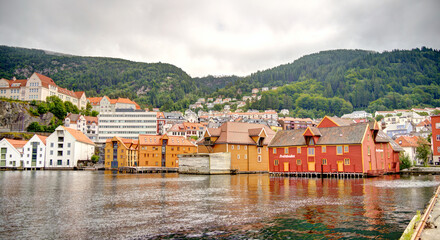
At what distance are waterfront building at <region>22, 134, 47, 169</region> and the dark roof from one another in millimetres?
70858

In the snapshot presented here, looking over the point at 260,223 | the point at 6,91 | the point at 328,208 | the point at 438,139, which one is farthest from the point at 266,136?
the point at 6,91

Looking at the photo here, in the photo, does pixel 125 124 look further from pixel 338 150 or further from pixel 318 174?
pixel 338 150

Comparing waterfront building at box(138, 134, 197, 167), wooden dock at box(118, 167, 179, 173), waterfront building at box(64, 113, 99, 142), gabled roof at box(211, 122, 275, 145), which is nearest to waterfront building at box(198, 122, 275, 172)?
gabled roof at box(211, 122, 275, 145)

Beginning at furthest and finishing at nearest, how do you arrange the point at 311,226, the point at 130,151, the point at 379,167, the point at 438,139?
1. the point at 130,151
2. the point at 438,139
3. the point at 379,167
4. the point at 311,226

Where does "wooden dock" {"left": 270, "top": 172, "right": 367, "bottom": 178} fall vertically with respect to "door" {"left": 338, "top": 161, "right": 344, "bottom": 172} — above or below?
below

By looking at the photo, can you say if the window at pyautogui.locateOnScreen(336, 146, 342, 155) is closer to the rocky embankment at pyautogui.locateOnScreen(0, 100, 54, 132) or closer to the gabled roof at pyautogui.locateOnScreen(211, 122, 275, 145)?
the gabled roof at pyautogui.locateOnScreen(211, 122, 275, 145)

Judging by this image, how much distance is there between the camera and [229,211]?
23438mm

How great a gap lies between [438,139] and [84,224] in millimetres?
70785

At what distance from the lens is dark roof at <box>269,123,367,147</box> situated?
5538 cm

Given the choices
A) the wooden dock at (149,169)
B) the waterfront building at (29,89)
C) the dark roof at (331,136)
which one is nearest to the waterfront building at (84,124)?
the waterfront building at (29,89)

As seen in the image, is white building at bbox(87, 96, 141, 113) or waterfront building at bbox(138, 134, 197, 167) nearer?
waterfront building at bbox(138, 134, 197, 167)

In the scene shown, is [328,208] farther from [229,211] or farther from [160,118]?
[160,118]

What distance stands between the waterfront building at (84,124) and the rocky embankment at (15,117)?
13.5m

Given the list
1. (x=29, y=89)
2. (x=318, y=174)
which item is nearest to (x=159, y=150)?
(x=318, y=174)
